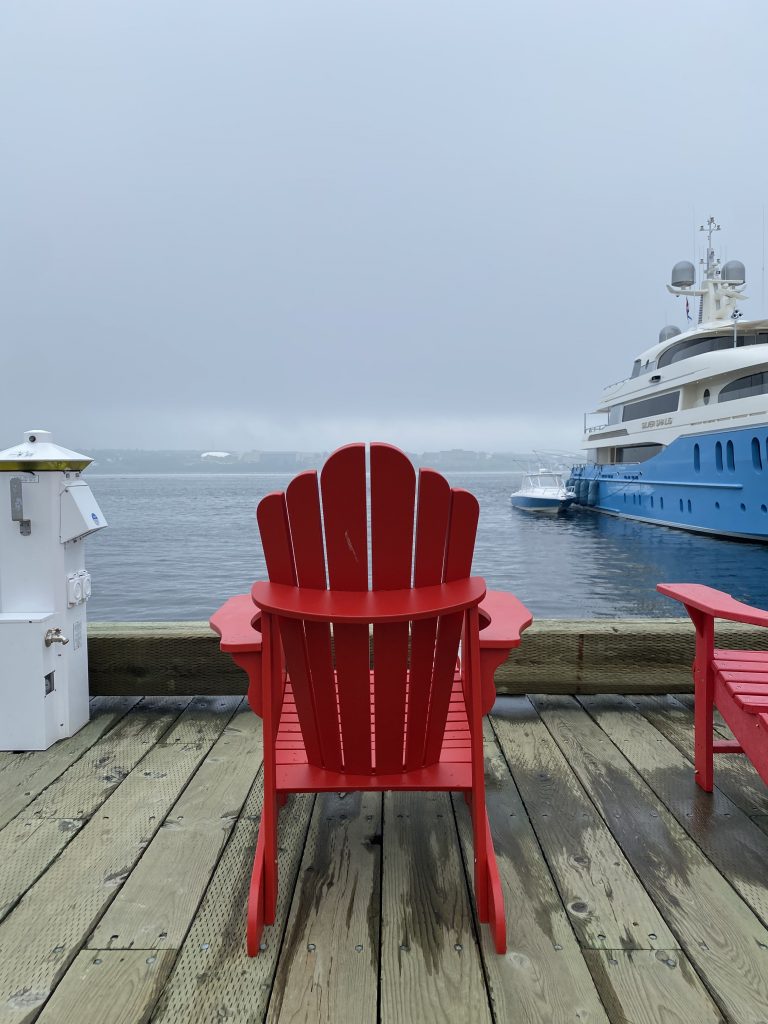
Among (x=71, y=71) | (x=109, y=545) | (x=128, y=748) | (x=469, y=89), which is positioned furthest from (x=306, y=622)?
(x=469, y=89)

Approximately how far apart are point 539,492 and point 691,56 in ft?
88.2

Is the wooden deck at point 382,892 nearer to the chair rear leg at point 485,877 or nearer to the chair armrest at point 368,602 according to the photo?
the chair rear leg at point 485,877

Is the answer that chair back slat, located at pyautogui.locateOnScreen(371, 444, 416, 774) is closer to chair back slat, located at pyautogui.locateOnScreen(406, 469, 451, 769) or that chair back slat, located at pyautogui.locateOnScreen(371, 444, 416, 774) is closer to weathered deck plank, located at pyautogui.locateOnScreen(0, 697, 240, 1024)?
chair back slat, located at pyautogui.locateOnScreen(406, 469, 451, 769)

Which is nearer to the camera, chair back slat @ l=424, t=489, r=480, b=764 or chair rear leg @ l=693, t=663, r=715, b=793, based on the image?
chair back slat @ l=424, t=489, r=480, b=764

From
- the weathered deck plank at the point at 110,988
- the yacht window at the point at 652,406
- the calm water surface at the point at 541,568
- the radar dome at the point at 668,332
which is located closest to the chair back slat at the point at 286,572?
the weathered deck plank at the point at 110,988

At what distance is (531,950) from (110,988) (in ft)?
2.97

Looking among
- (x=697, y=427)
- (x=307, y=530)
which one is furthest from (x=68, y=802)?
(x=697, y=427)

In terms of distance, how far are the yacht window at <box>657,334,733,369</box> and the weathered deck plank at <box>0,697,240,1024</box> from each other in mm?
25131

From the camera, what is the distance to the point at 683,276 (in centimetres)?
2786

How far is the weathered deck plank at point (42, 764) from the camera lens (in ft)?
6.57

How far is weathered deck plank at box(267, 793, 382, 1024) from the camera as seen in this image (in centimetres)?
121

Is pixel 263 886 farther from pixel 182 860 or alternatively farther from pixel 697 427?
pixel 697 427

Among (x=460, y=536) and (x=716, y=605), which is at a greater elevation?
(x=460, y=536)

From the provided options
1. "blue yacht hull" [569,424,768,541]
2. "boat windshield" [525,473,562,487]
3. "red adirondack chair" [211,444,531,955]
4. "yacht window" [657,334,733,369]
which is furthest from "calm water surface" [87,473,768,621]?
"red adirondack chair" [211,444,531,955]
